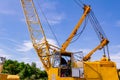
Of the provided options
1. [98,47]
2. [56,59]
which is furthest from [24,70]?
[56,59]

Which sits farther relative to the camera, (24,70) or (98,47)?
(24,70)

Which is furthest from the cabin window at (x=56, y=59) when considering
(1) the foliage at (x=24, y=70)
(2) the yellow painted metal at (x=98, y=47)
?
(1) the foliage at (x=24, y=70)

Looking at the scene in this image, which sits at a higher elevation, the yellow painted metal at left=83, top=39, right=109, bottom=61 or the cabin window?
the yellow painted metal at left=83, top=39, right=109, bottom=61

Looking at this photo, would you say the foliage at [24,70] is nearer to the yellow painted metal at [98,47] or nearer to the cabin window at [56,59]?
the yellow painted metal at [98,47]

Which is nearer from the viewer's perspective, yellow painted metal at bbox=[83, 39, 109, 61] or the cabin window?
the cabin window

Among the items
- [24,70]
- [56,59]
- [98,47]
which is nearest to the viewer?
[56,59]

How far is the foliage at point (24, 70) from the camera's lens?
69.3 meters

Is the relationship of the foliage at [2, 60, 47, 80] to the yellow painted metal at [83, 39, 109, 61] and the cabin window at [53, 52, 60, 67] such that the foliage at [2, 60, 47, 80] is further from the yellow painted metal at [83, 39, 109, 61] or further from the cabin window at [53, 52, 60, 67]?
the cabin window at [53, 52, 60, 67]

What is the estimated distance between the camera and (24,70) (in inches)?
2749

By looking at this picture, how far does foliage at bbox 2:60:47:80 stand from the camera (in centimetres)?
6931

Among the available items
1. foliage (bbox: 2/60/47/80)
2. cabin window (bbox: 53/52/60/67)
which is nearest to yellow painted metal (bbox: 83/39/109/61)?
cabin window (bbox: 53/52/60/67)

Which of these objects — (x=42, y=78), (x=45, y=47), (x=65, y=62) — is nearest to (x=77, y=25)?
(x=45, y=47)

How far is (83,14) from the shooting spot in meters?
29.8

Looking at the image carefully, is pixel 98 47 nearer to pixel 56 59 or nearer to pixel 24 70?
pixel 56 59
